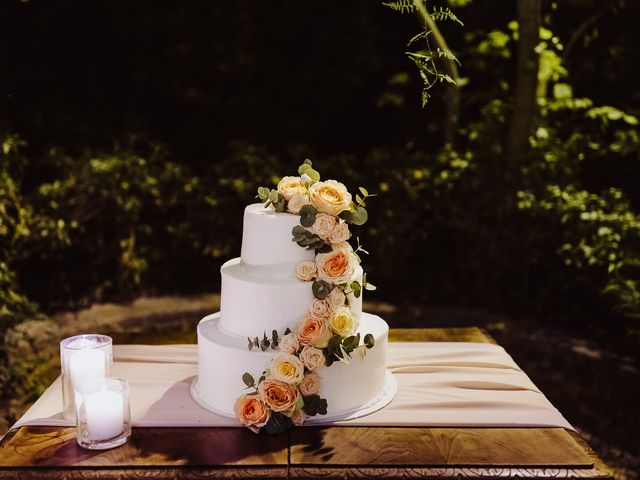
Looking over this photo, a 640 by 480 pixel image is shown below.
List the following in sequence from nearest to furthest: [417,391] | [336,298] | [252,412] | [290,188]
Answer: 1. [252,412]
2. [336,298]
3. [290,188]
4. [417,391]

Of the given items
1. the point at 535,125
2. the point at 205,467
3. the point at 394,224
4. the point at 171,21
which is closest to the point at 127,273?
the point at 394,224

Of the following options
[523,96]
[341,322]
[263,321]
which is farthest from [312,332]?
[523,96]

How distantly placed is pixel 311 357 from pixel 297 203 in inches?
22.9

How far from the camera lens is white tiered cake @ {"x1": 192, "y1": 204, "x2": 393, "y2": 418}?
8.39 feet

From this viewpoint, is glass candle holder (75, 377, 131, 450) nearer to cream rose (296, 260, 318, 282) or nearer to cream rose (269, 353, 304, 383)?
cream rose (269, 353, 304, 383)

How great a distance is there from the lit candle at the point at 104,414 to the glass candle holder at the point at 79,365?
0.57ft

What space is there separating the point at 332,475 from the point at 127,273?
461 cm

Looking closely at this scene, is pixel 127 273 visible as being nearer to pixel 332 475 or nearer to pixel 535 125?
pixel 535 125

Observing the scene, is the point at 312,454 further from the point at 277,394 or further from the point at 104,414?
the point at 104,414

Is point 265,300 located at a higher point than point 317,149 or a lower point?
lower

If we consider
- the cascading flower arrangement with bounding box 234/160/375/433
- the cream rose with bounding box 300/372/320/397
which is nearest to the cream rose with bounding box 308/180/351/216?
the cascading flower arrangement with bounding box 234/160/375/433

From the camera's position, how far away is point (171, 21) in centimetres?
779

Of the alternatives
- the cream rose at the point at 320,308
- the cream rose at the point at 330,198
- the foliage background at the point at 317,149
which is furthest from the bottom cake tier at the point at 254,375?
the foliage background at the point at 317,149

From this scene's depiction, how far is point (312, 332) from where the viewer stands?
8.07 ft
